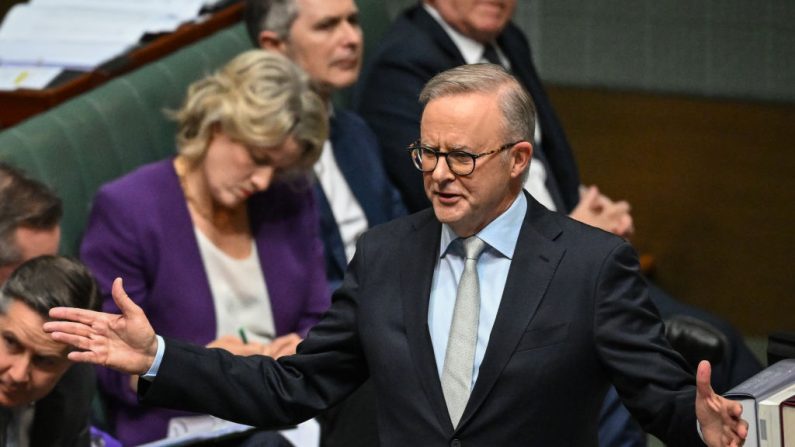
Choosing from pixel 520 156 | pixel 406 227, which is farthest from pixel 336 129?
pixel 520 156

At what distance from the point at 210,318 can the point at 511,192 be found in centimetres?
113

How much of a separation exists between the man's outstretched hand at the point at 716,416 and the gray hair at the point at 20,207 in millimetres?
1279

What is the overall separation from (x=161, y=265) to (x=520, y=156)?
1.15 metres

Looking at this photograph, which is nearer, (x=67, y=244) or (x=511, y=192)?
(x=511, y=192)

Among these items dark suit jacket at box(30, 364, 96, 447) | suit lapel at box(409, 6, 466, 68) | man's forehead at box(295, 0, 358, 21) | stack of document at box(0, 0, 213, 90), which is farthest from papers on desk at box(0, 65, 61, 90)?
dark suit jacket at box(30, 364, 96, 447)

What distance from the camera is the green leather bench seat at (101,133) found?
9.89 feet

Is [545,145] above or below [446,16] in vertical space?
below

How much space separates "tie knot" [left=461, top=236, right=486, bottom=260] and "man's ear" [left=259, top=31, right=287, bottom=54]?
5.58 ft

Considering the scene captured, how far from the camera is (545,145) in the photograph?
4.05 m

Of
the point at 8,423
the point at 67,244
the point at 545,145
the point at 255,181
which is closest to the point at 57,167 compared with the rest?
→ the point at 67,244

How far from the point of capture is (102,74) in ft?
11.9

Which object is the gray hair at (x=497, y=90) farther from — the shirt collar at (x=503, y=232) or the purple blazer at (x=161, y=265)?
the purple blazer at (x=161, y=265)

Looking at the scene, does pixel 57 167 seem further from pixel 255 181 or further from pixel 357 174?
pixel 357 174

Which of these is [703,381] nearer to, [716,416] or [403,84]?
[716,416]
